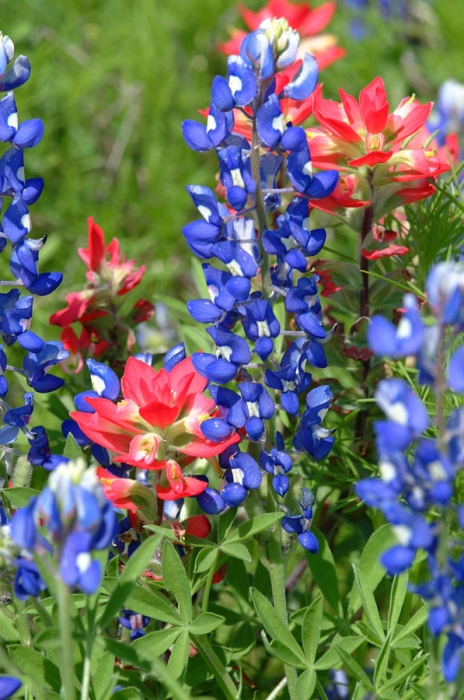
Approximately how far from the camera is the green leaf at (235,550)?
3.60ft

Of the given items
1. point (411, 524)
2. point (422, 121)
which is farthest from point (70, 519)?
point (422, 121)

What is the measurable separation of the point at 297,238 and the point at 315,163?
0.24m

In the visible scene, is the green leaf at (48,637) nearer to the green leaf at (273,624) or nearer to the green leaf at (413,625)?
the green leaf at (273,624)

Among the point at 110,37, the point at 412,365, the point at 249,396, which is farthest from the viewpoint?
the point at 110,37

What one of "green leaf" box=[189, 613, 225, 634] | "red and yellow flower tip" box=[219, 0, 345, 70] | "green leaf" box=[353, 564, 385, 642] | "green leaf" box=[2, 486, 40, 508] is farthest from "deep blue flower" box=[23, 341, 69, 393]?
"red and yellow flower tip" box=[219, 0, 345, 70]

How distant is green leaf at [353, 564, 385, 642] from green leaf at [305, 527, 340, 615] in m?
0.12

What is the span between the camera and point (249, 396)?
107 centimetres

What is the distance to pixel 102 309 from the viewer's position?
153 centimetres

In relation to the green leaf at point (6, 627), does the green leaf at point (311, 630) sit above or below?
above

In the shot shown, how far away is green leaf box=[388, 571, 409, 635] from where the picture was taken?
1.15 meters

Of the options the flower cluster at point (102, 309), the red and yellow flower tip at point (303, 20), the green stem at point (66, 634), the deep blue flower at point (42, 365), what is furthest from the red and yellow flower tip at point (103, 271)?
the red and yellow flower tip at point (303, 20)

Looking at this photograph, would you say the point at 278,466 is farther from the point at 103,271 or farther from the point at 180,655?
the point at 103,271

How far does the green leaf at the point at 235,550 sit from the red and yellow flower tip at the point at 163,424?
88 mm

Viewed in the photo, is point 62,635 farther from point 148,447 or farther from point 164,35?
point 164,35
